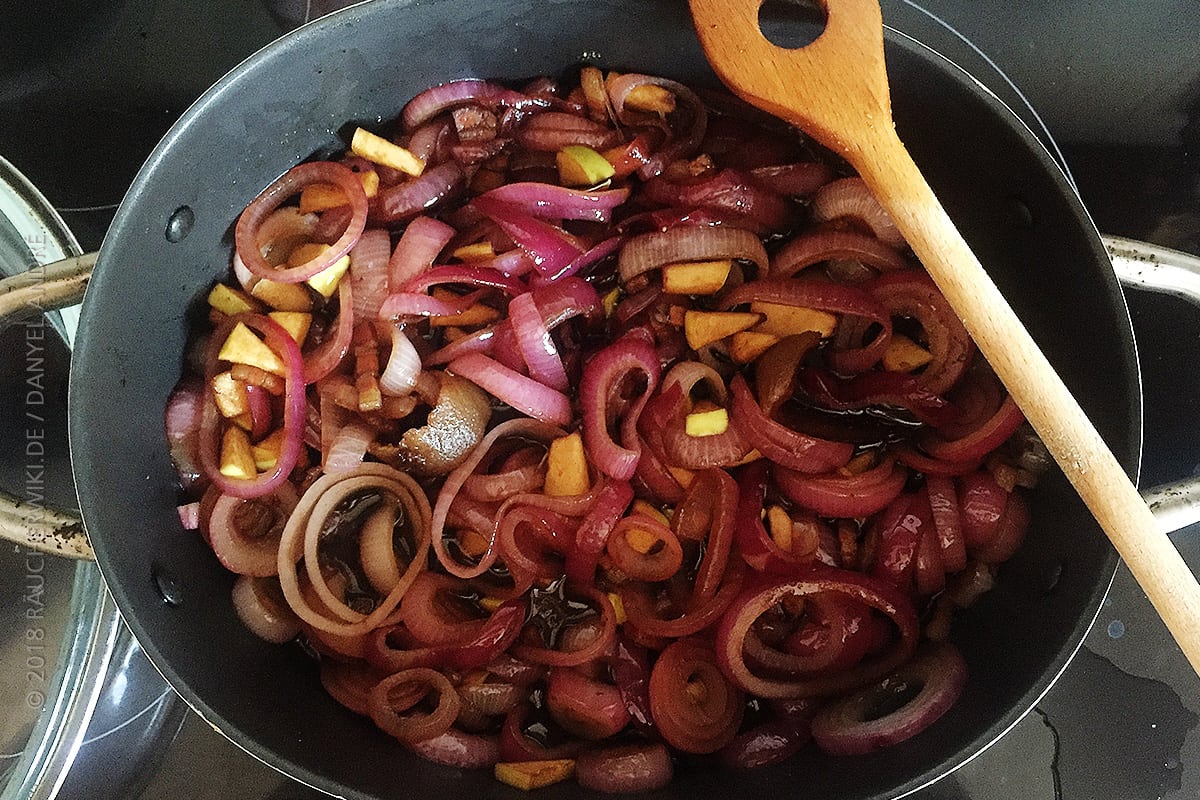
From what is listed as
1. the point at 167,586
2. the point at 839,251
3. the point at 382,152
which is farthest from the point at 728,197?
the point at 167,586

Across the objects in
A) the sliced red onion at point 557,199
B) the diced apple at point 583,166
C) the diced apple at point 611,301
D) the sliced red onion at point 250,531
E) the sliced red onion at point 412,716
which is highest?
the diced apple at point 583,166

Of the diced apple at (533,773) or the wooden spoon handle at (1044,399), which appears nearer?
the wooden spoon handle at (1044,399)

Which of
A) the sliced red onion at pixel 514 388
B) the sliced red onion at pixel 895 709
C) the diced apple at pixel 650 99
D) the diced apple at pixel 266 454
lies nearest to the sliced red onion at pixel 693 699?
the sliced red onion at pixel 895 709

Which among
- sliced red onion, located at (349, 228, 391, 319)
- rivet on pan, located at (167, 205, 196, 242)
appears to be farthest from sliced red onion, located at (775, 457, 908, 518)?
rivet on pan, located at (167, 205, 196, 242)

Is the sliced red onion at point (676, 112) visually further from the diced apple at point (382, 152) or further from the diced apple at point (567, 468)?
the diced apple at point (567, 468)

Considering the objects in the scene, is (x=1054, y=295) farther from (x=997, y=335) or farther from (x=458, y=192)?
(x=458, y=192)
